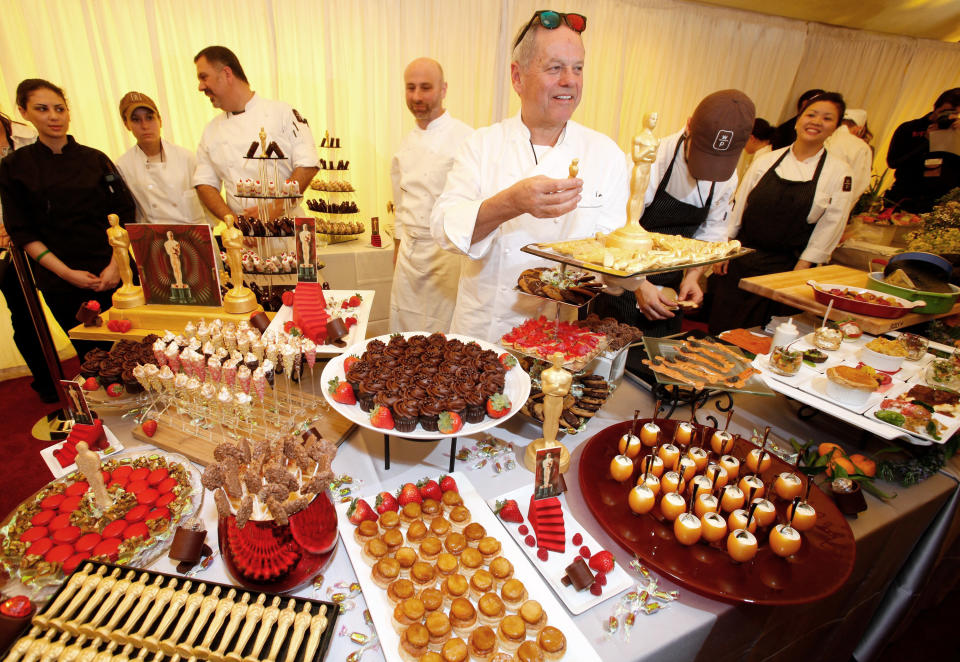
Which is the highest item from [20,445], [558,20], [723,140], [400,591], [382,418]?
[558,20]

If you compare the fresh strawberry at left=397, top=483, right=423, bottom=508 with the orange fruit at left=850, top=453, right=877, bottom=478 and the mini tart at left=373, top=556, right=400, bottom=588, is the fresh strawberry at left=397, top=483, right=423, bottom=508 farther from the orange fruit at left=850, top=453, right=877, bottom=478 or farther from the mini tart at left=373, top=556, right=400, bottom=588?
the orange fruit at left=850, top=453, right=877, bottom=478

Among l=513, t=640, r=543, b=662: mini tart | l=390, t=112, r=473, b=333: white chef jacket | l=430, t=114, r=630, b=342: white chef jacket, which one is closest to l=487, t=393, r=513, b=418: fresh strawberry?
l=513, t=640, r=543, b=662: mini tart

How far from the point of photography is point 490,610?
0.92 metres

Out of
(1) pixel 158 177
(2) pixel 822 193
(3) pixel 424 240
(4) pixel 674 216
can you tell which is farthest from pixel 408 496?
(2) pixel 822 193

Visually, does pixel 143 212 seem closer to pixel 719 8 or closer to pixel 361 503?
pixel 361 503

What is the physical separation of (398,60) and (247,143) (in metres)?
2.23

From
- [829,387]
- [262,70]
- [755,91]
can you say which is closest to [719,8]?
[755,91]

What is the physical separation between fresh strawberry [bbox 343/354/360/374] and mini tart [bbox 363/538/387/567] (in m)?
0.55

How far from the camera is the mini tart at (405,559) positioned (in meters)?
1.00

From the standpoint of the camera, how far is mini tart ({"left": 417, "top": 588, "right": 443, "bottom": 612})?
92 centimetres

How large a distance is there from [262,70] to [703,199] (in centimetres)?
419

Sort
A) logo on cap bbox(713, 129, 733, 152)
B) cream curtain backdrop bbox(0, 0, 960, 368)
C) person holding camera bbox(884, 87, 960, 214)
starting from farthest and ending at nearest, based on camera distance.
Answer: person holding camera bbox(884, 87, 960, 214) → cream curtain backdrop bbox(0, 0, 960, 368) → logo on cap bbox(713, 129, 733, 152)

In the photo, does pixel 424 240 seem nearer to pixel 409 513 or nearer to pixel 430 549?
pixel 409 513

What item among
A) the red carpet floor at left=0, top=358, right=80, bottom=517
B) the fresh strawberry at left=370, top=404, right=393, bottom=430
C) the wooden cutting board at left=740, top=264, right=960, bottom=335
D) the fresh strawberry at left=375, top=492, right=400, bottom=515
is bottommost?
the red carpet floor at left=0, top=358, right=80, bottom=517
